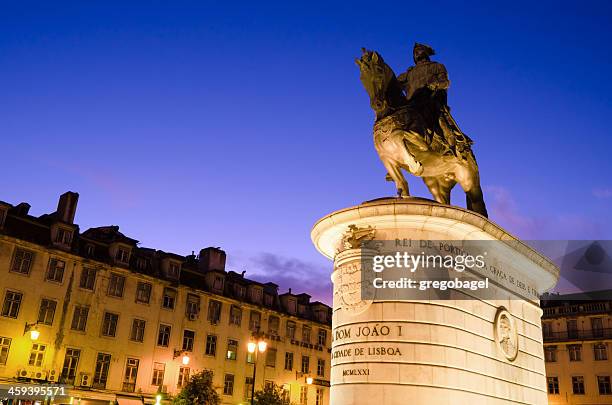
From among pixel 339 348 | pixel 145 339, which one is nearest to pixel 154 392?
pixel 145 339

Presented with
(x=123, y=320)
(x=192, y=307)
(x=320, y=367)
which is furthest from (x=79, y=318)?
(x=320, y=367)

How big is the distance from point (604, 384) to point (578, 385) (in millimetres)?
2672

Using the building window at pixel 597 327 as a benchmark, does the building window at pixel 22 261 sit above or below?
below

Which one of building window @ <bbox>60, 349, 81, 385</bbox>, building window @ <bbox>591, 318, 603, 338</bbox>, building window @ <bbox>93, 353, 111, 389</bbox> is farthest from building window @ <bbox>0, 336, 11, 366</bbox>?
building window @ <bbox>591, 318, 603, 338</bbox>

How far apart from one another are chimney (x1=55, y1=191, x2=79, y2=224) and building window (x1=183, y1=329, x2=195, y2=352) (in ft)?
42.3

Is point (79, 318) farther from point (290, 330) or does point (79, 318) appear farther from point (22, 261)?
point (290, 330)

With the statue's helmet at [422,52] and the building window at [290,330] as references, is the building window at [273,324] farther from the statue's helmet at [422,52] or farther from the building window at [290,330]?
the statue's helmet at [422,52]

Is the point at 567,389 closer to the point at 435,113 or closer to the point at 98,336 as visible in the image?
the point at 98,336

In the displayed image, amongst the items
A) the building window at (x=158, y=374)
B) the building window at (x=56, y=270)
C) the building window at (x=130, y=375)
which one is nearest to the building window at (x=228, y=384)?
the building window at (x=158, y=374)

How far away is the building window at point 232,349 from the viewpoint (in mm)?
52250

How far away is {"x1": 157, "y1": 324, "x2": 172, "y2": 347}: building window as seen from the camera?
47366mm

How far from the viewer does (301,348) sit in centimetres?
5881

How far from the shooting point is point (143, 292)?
47.3 metres

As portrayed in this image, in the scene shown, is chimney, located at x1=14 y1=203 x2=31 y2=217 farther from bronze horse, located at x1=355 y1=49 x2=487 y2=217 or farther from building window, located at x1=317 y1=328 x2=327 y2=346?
bronze horse, located at x1=355 y1=49 x2=487 y2=217
